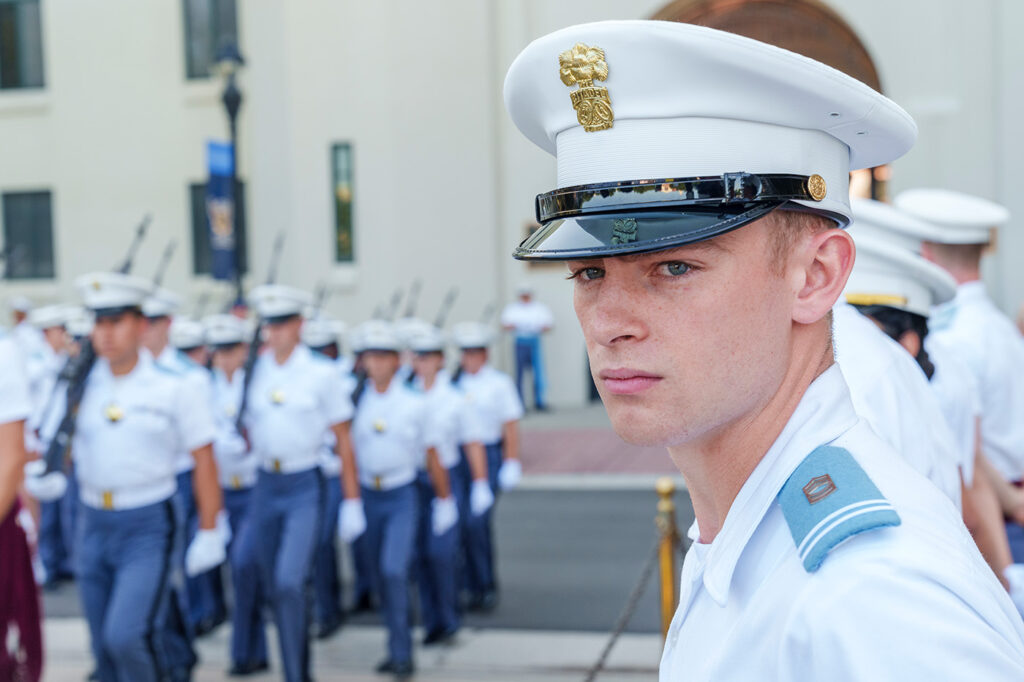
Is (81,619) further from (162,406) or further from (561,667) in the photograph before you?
(561,667)

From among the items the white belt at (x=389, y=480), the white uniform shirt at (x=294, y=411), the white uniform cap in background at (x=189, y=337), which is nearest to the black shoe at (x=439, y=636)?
the white belt at (x=389, y=480)

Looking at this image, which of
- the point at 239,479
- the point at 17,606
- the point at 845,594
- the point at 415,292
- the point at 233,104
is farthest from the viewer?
the point at 415,292

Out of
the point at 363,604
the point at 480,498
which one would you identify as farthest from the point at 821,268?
the point at 363,604

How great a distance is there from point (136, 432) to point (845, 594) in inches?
190

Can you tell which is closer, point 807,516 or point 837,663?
point 837,663

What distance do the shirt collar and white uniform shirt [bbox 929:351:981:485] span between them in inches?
90.9

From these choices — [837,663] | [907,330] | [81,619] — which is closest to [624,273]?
[837,663]

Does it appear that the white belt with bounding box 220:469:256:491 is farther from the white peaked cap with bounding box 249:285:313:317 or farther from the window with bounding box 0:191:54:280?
the window with bounding box 0:191:54:280

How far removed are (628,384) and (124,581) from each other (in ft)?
14.2

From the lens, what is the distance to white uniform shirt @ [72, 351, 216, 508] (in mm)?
5277

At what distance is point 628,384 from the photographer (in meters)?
1.33

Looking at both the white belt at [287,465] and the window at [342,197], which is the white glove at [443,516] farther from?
the window at [342,197]

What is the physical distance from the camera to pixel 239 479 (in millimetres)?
7734

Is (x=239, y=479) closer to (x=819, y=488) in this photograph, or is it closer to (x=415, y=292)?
(x=819, y=488)
